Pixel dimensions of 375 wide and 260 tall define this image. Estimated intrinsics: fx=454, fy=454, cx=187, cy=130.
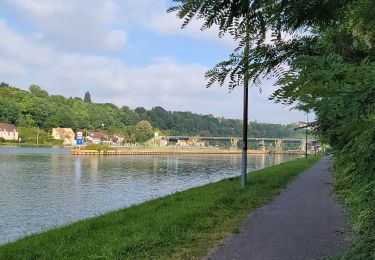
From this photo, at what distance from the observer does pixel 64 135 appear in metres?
161

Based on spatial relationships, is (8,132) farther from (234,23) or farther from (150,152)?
(234,23)

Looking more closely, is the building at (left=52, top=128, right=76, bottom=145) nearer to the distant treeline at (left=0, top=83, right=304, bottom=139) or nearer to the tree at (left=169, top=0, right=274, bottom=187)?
the distant treeline at (left=0, top=83, right=304, bottom=139)

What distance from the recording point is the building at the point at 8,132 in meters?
147

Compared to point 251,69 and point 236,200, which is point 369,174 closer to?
point 251,69

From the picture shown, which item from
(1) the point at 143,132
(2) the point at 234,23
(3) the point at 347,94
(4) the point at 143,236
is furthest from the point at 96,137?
(3) the point at 347,94

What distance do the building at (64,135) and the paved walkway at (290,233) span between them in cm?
15022

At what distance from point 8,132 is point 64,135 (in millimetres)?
19256

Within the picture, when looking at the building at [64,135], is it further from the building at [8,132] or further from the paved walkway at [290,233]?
the paved walkway at [290,233]

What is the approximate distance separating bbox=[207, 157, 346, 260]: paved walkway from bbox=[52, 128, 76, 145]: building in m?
150

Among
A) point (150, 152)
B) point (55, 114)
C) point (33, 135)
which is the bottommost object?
point (150, 152)

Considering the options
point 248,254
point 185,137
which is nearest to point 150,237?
point 248,254

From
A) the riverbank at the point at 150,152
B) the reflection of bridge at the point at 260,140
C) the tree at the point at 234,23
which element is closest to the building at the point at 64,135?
the riverbank at the point at 150,152

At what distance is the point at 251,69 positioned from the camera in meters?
1.96

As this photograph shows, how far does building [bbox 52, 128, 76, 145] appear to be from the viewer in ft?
522
